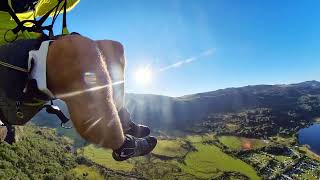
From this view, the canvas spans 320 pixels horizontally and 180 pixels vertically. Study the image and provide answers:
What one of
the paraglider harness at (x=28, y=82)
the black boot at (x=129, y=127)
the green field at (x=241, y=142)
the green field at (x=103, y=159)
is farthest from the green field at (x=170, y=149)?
the paraglider harness at (x=28, y=82)

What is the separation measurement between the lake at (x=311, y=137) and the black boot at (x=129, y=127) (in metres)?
165

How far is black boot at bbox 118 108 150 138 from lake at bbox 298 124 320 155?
165295mm

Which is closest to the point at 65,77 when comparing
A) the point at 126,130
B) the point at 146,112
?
the point at 126,130

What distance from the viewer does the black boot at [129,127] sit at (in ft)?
13.7

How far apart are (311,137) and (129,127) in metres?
196

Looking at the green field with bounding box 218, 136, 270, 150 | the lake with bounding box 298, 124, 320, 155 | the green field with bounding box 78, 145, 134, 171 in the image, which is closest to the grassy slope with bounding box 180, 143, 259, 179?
the green field with bounding box 218, 136, 270, 150

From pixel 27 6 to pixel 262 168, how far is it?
415 ft

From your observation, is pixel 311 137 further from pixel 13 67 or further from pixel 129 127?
pixel 13 67

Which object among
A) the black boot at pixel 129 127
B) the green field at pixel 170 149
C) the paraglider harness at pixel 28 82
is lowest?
the green field at pixel 170 149

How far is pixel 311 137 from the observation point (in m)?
181

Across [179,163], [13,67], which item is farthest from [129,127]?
[179,163]

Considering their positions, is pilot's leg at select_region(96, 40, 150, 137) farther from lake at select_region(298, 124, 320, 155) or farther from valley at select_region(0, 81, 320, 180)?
lake at select_region(298, 124, 320, 155)

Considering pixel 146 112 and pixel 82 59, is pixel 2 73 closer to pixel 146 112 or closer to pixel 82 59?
pixel 82 59

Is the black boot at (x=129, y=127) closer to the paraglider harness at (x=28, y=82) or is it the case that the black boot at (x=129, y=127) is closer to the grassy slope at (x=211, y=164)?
the paraglider harness at (x=28, y=82)
